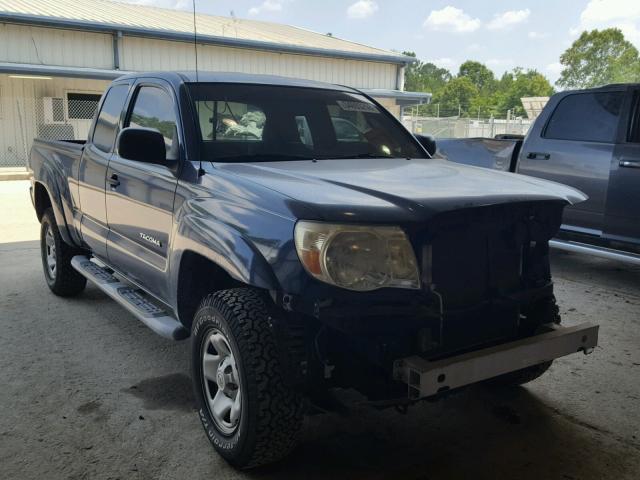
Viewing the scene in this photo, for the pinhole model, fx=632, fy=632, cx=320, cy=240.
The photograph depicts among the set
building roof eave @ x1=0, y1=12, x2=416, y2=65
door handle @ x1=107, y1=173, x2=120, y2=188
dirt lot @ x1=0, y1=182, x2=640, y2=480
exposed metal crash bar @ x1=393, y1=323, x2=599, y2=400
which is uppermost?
building roof eave @ x1=0, y1=12, x2=416, y2=65

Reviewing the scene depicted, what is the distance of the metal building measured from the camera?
17609 mm

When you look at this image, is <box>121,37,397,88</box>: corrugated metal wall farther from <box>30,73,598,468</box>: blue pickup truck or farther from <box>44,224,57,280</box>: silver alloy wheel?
<box>30,73,598,468</box>: blue pickup truck

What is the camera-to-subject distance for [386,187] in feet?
→ 9.23

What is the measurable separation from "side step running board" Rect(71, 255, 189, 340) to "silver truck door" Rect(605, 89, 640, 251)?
435 centimetres

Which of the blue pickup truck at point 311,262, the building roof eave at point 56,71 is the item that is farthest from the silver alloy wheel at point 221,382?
the building roof eave at point 56,71

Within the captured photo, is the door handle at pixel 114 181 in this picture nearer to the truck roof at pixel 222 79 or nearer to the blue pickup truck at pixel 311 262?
the blue pickup truck at pixel 311 262

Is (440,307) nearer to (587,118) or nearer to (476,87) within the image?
(587,118)

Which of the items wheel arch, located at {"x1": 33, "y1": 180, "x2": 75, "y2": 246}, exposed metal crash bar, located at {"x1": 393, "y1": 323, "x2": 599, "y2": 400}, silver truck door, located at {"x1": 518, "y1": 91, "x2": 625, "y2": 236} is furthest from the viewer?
silver truck door, located at {"x1": 518, "y1": 91, "x2": 625, "y2": 236}

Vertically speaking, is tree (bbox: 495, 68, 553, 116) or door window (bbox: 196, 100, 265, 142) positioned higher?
tree (bbox: 495, 68, 553, 116)

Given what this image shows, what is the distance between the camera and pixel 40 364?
4.09m

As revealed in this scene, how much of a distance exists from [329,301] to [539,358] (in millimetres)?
1036

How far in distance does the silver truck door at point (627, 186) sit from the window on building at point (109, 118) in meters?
4.39

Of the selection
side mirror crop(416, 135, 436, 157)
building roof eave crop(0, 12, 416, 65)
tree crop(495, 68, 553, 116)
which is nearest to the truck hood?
side mirror crop(416, 135, 436, 157)

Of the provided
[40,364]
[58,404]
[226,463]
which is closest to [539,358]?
[226,463]
